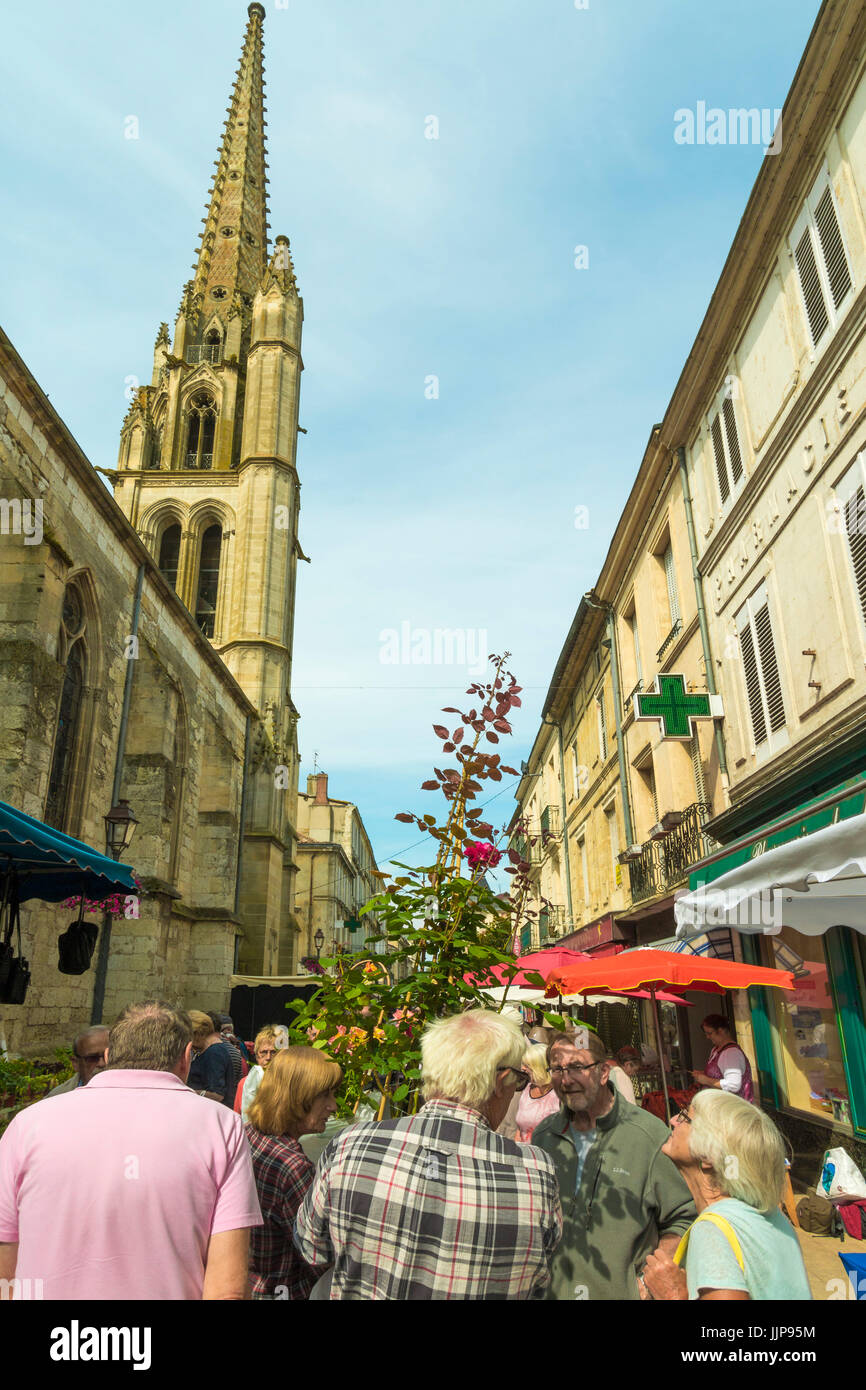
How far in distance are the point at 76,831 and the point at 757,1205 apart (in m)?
15.1

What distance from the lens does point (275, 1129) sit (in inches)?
113

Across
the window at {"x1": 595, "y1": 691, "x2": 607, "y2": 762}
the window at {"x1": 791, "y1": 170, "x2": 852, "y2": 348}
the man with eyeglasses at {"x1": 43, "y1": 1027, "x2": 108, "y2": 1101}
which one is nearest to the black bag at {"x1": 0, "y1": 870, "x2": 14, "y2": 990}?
the man with eyeglasses at {"x1": 43, "y1": 1027, "x2": 108, "y2": 1101}

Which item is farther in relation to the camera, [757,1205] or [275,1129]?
[275,1129]

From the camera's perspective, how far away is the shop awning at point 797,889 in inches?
205

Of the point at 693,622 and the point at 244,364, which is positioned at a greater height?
the point at 244,364

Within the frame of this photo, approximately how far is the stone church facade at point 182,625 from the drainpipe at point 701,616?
9.68 metres

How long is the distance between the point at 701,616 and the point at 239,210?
41.6 meters

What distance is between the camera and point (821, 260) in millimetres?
8836

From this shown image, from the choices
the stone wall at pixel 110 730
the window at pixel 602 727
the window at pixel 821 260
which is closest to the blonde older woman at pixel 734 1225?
the window at pixel 821 260

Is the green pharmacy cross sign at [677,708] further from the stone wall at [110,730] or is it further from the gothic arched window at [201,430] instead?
the gothic arched window at [201,430]

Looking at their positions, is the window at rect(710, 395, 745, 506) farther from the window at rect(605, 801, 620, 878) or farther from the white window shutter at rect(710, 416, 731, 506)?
the window at rect(605, 801, 620, 878)

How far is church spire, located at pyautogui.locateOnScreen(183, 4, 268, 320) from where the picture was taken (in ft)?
137
